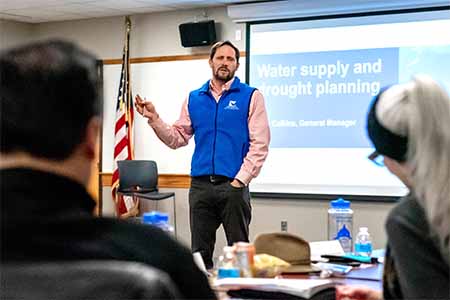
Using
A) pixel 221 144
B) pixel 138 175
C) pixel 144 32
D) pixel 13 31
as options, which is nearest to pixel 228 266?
pixel 221 144

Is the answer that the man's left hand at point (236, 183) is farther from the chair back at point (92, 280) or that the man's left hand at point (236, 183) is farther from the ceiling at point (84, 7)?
the chair back at point (92, 280)

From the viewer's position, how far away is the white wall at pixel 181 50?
6.12m

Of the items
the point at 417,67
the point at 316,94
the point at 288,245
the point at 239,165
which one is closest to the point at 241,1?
the point at 316,94

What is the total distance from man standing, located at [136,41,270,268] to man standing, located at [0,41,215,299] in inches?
131

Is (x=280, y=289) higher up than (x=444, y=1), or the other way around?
(x=444, y=1)

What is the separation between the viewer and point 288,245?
2.51 metres

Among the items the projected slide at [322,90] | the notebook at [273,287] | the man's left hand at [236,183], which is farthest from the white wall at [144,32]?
the notebook at [273,287]

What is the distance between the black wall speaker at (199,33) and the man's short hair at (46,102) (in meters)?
5.69

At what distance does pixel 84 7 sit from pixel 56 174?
20.2 ft

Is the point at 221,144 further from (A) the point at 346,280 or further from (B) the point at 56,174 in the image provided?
(B) the point at 56,174

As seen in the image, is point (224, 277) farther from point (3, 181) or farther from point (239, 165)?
point (239, 165)

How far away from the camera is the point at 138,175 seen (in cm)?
672

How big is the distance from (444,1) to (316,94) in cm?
132

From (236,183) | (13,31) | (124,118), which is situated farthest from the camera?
(13,31)
